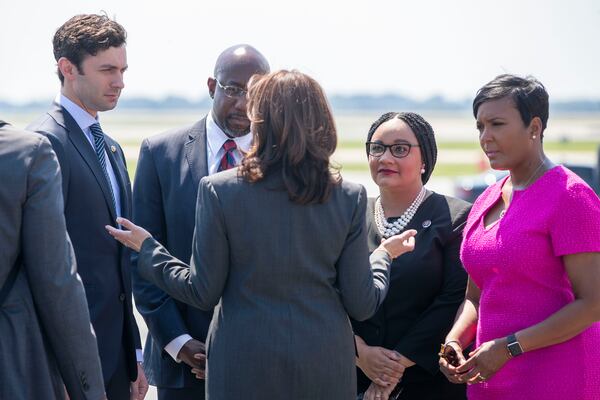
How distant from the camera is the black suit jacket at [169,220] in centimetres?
395

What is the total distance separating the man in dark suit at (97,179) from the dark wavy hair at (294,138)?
0.96 meters

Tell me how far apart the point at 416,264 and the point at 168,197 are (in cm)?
116

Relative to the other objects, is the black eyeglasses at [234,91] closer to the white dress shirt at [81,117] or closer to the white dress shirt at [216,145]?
the white dress shirt at [216,145]

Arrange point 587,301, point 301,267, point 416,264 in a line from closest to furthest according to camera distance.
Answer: point 301,267
point 587,301
point 416,264

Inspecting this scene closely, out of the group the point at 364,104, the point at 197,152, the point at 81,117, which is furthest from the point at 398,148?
the point at 364,104

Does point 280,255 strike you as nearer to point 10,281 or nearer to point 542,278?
point 10,281

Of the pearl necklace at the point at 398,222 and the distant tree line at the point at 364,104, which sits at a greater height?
the pearl necklace at the point at 398,222

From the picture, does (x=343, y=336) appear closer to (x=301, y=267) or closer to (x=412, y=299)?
(x=301, y=267)

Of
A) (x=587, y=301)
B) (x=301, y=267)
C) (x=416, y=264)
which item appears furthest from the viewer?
(x=416, y=264)

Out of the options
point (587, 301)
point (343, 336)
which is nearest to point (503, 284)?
point (587, 301)

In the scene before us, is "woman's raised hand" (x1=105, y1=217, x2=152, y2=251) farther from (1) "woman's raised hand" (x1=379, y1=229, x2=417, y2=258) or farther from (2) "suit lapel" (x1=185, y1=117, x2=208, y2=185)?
(1) "woman's raised hand" (x1=379, y1=229, x2=417, y2=258)

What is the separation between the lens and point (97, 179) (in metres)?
3.82

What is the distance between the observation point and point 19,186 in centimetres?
284

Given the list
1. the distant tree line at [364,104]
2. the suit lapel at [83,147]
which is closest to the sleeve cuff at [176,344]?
the suit lapel at [83,147]
